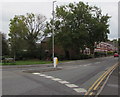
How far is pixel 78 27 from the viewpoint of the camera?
47531 millimetres

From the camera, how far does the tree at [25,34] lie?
1732 inches

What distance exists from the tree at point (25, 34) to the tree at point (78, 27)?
5647 mm

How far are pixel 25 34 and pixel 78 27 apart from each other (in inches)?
502

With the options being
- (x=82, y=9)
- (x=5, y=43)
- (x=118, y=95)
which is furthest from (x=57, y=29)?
(x=118, y=95)

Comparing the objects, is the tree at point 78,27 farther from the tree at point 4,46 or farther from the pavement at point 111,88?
the pavement at point 111,88

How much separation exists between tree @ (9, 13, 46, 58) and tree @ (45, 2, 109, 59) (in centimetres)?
565

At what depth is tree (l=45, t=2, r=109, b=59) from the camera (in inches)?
1781

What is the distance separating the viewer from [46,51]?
176ft

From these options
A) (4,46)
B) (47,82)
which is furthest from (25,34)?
(47,82)

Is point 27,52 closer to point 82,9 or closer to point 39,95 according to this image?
point 82,9

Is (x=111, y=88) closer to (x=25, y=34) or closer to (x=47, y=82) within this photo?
(x=47, y=82)

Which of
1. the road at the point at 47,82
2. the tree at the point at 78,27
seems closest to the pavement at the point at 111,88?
the road at the point at 47,82

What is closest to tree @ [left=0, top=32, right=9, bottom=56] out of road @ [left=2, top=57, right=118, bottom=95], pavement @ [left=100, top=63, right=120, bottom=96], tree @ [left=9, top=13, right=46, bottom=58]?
tree @ [left=9, top=13, right=46, bottom=58]

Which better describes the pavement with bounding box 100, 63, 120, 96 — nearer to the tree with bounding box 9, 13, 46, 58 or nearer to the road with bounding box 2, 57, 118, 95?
the road with bounding box 2, 57, 118, 95
